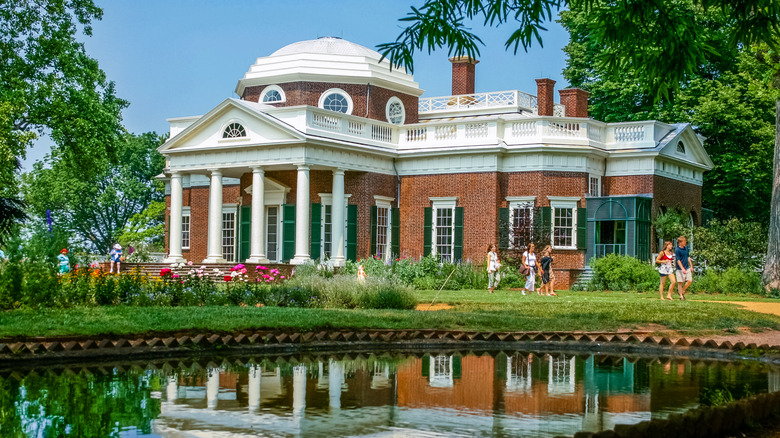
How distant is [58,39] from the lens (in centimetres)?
3278

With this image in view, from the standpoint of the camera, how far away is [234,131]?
113 feet

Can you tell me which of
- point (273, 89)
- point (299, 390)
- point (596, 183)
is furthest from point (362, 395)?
point (273, 89)

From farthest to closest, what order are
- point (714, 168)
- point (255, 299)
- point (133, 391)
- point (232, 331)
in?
point (714, 168) → point (255, 299) → point (232, 331) → point (133, 391)

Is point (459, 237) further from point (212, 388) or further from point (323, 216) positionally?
point (212, 388)

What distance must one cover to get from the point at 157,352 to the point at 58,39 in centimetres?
2370

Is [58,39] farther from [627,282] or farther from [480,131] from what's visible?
[627,282]

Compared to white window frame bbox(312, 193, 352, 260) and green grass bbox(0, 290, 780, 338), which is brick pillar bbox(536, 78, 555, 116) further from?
green grass bbox(0, 290, 780, 338)

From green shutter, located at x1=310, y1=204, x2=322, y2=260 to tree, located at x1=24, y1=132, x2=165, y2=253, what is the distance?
34472 mm

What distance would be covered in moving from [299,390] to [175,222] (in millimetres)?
27661

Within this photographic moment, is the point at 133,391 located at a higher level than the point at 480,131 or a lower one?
lower

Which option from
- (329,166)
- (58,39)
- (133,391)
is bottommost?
(133,391)

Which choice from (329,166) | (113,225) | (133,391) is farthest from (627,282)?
(113,225)

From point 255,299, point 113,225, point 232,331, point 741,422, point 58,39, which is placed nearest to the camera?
point 741,422

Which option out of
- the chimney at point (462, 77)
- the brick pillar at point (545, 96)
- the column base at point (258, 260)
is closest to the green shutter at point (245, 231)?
the column base at point (258, 260)
